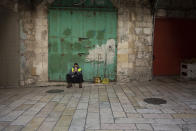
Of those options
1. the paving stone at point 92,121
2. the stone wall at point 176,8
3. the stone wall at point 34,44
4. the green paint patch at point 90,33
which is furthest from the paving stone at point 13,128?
the stone wall at point 176,8

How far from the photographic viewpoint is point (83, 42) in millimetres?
7879

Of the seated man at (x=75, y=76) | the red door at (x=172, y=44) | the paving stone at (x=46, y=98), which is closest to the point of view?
the paving stone at (x=46, y=98)

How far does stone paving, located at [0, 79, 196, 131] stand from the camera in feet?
11.6

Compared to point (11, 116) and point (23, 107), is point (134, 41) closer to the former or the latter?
point (23, 107)

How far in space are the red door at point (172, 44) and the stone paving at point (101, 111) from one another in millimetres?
2429

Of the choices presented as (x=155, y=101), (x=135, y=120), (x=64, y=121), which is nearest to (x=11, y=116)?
(x=64, y=121)

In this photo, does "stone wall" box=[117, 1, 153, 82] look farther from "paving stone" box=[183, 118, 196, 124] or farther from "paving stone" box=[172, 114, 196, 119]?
"paving stone" box=[183, 118, 196, 124]

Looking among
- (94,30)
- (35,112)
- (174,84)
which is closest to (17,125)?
(35,112)

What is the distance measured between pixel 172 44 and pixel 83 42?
4.76 m

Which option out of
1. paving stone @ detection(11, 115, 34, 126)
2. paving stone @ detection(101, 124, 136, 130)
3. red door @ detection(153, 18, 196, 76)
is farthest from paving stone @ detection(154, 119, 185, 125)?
red door @ detection(153, 18, 196, 76)

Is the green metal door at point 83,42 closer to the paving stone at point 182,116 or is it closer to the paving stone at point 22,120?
the paving stone at point 22,120

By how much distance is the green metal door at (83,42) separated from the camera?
777cm

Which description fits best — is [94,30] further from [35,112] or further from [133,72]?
[35,112]

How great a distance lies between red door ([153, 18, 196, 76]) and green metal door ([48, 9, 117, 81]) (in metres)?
2.60
